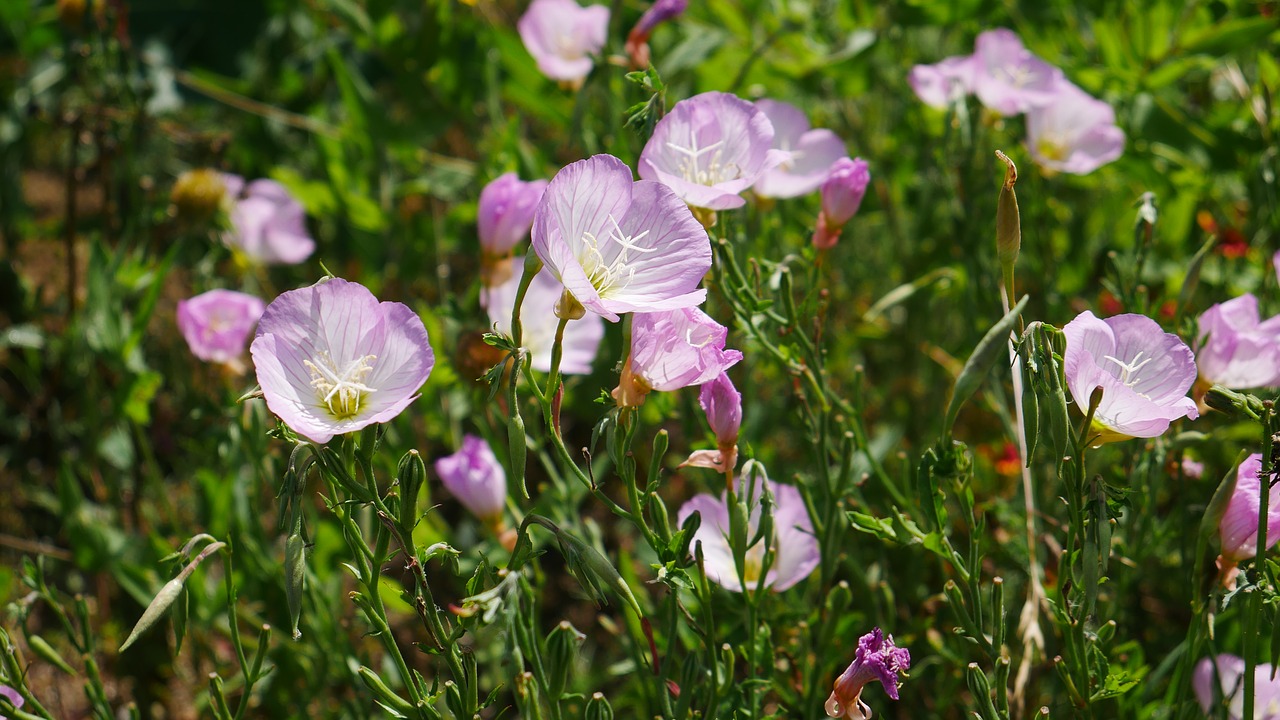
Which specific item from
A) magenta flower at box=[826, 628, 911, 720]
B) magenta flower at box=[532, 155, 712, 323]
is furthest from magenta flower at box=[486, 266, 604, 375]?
magenta flower at box=[826, 628, 911, 720]

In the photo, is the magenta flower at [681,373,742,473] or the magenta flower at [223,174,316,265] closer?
the magenta flower at [681,373,742,473]

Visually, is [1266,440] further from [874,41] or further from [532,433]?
[874,41]

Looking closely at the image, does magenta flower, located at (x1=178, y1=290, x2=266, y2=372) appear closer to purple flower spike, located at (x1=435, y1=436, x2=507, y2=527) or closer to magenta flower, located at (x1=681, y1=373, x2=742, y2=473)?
purple flower spike, located at (x1=435, y1=436, x2=507, y2=527)

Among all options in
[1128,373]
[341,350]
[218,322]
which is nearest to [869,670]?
[1128,373]

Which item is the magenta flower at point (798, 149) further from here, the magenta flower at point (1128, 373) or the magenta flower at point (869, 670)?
the magenta flower at point (869, 670)

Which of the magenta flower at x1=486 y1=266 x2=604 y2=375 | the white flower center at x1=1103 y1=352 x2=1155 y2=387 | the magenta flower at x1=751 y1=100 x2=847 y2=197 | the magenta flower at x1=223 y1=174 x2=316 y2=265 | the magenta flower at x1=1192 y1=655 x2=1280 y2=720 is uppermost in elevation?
the white flower center at x1=1103 y1=352 x2=1155 y2=387

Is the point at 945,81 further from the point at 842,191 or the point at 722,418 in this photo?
the point at 722,418
